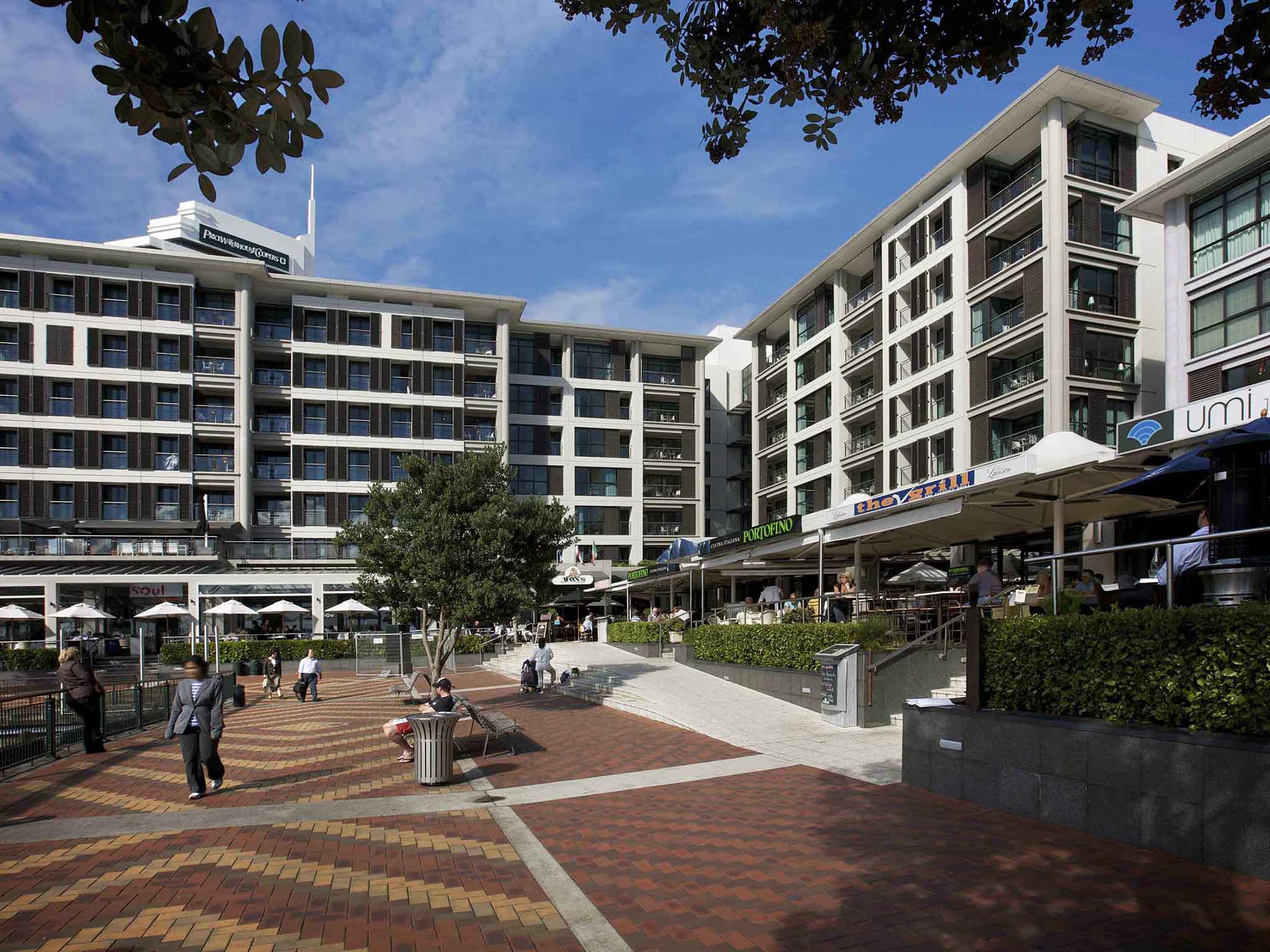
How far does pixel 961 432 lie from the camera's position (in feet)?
123

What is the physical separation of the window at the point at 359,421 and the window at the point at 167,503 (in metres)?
Result: 9.66

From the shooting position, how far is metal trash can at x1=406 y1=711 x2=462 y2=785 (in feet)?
35.0

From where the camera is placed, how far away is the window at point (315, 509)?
164ft

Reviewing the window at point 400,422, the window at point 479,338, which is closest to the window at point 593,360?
the window at point 479,338

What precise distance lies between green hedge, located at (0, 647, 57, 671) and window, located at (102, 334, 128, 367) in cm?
1977

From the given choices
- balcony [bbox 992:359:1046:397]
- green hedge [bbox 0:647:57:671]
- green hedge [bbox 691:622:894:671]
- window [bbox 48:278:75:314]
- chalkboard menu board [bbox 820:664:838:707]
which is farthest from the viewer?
window [bbox 48:278:75:314]

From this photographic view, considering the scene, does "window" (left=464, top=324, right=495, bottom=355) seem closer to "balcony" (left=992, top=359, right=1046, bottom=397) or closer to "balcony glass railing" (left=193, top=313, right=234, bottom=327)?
"balcony glass railing" (left=193, top=313, right=234, bottom=327)

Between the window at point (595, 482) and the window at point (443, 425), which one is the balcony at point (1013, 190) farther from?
the window at point (443, 425)

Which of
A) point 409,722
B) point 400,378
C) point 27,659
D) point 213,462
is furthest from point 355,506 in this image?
point 409,722

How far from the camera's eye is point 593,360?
60375 mm

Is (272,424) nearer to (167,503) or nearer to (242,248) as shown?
(167,503)

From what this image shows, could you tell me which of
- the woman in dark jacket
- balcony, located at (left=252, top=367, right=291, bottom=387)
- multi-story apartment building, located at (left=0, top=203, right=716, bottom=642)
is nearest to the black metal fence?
the woman in dark jacket

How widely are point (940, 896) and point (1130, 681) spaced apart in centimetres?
280

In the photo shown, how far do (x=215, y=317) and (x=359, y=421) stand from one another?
9654mm
